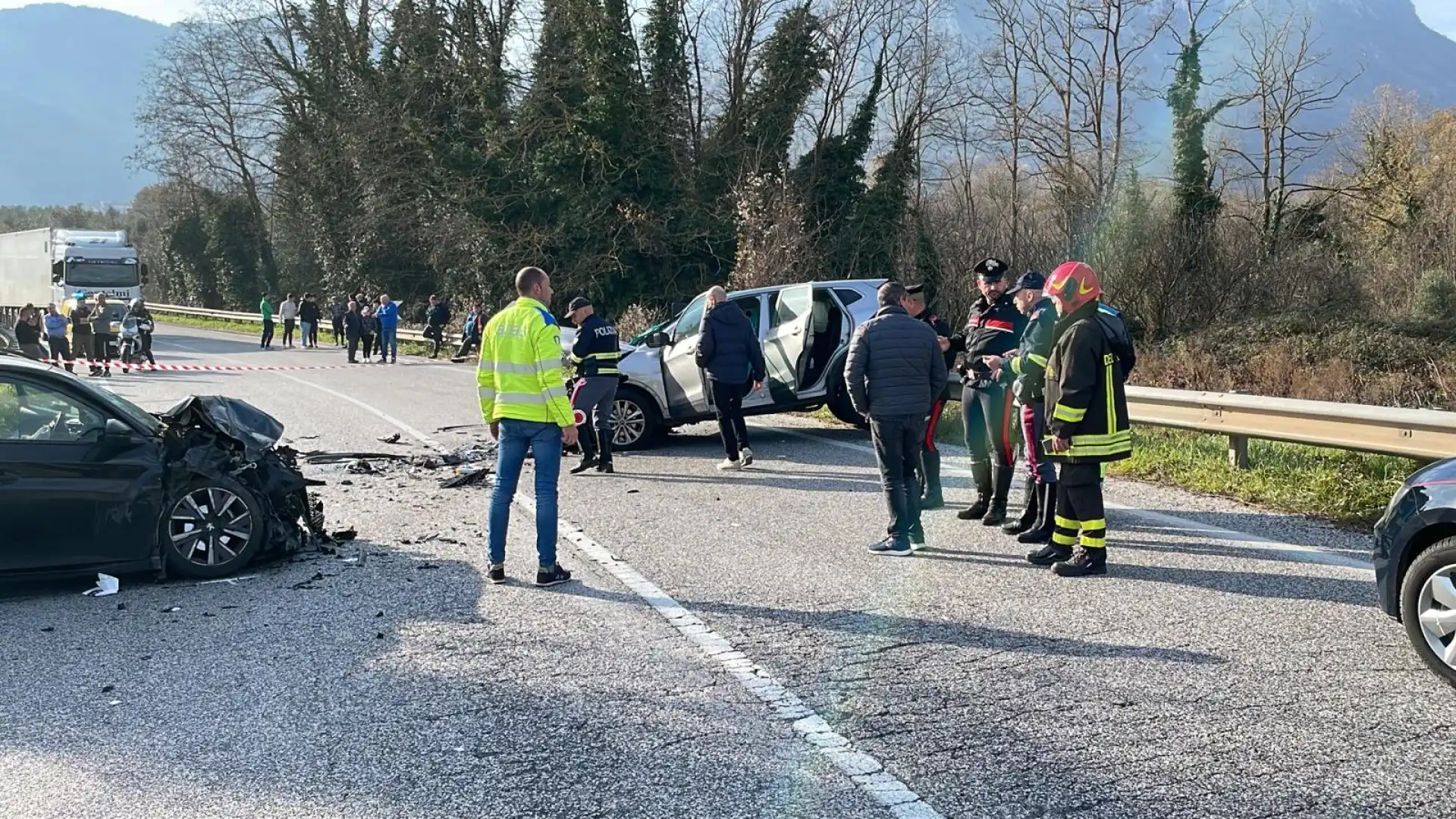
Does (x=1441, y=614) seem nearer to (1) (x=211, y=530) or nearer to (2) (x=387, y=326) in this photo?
(1) (x=211, y=530)

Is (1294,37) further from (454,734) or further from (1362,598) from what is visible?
(454,734)

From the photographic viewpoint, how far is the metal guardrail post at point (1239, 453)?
31.6 feet

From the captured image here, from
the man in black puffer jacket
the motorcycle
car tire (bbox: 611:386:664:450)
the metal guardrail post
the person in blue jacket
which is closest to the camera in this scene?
the metal guardrail post

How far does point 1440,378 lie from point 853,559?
13.8 metres

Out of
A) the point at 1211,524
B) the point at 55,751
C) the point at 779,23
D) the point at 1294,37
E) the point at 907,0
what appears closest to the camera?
the point at 55,751

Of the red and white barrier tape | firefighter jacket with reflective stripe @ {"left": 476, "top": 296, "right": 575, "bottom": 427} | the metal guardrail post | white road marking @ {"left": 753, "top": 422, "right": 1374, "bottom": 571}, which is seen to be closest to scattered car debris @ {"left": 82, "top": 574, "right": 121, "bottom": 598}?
firefighter jacket with reflective stripe @ {"left": 476, "top": 296, "right": 575, "bottom": 427}

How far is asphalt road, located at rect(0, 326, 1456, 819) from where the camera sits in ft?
12.2

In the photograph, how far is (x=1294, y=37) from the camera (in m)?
40.6

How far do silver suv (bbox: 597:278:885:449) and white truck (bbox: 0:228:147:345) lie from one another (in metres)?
29.0

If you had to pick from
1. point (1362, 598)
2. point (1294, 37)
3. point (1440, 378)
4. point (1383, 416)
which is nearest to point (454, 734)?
point (1362, 598)

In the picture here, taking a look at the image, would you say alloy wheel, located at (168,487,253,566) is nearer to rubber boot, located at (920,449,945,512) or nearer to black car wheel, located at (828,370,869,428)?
rubber boot, located at (920,449,945,512)

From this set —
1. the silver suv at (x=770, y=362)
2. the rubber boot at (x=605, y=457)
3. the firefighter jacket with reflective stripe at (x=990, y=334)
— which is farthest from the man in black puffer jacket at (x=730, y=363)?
the firefighter jacket with reflective stripe at (x=990, y=334)

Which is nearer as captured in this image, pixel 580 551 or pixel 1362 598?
pixel 1362 598

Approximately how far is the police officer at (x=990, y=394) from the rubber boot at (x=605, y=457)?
12.8 feet
